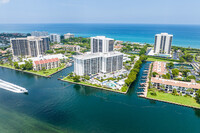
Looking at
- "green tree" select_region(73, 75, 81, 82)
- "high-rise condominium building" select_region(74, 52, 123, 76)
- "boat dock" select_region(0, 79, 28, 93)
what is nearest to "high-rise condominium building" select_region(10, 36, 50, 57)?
"boat dock" select_region(0, 79, 28, 93)

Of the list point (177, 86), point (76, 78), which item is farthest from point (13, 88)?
point (177, 86)

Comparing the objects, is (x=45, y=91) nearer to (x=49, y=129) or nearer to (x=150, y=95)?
(x=49, y=129)

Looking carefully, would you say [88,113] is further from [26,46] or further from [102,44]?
[26,46]

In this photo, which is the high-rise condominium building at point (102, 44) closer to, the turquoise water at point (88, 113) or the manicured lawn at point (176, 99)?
the turquoise water at point (88, 113)

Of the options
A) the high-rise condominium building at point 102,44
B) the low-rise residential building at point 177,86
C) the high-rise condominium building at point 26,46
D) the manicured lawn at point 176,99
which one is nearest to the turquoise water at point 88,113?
the manicured lawn at point 176,99

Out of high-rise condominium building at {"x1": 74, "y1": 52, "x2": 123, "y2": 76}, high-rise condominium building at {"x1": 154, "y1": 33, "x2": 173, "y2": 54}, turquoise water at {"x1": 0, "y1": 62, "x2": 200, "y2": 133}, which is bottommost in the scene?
turquoise water at {"x1": 0, "y1": 62, "x2": 200, "y2": 133}

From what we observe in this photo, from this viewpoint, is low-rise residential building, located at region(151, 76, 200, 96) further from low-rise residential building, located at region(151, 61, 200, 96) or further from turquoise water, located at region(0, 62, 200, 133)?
turquoise water, located at region(0, 62, 200, 133)
